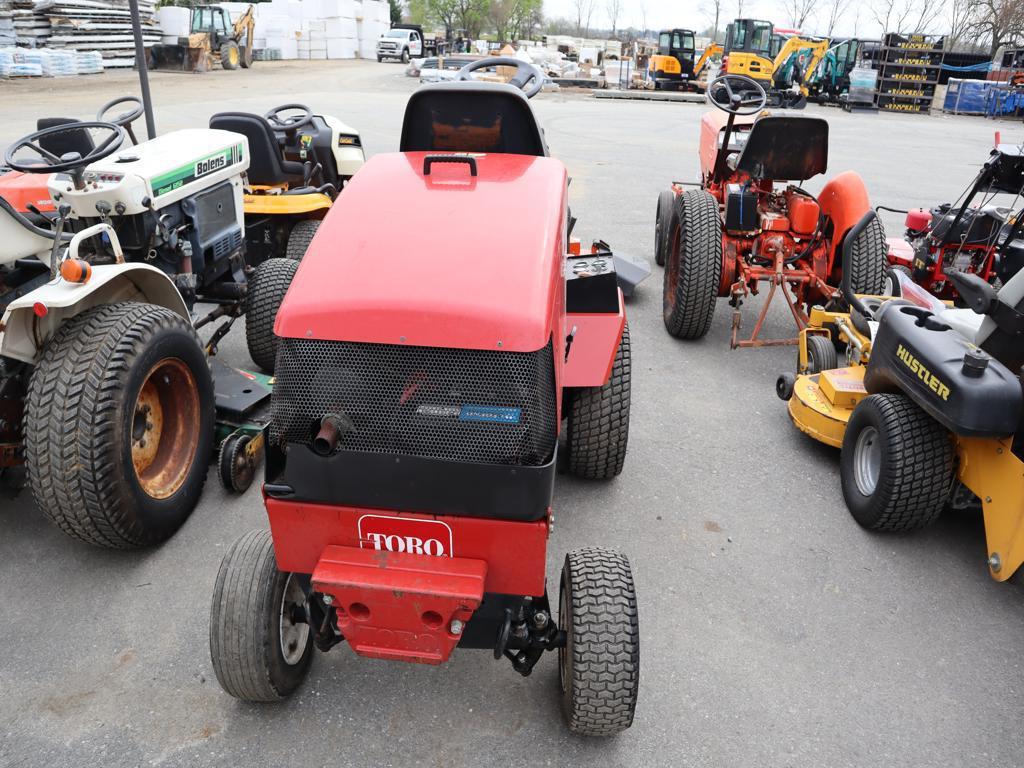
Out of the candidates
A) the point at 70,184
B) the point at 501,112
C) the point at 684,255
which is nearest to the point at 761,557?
the point at 501,112

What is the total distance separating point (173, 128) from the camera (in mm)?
13711

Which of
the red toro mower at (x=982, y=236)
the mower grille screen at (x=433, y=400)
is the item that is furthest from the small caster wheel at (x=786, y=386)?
the mower grille screen at (x=433, y=400)

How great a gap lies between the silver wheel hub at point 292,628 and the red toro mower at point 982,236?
415 cm

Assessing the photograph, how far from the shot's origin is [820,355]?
14.4ft

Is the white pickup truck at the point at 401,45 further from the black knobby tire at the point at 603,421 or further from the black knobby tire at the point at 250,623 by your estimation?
the black knobby tire at the point at 250,623

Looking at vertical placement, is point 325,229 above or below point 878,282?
above

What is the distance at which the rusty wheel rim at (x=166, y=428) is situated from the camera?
3148mm

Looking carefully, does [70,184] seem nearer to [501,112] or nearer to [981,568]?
[501,112]

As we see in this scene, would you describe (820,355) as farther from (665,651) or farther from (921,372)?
(665,651)

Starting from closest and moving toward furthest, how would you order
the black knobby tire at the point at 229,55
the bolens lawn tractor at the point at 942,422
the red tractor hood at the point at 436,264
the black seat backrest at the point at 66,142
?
the red tractor hood at the point at 436,264 → the bolens lawn tractor at the point at 942,422 → the black seat backrest at the point at 66,142 → the black knobby tire at the point at 229,55

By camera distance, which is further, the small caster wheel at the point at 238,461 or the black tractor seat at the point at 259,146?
the black tractor seat at the point at 259,146

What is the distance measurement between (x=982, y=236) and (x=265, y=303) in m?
4.63

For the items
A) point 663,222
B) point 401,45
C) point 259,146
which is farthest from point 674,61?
point 259,146

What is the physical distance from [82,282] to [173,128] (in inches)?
482
